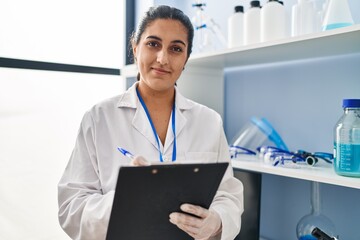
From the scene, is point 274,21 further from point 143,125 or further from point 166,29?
point 143,125

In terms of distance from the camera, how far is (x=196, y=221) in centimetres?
81

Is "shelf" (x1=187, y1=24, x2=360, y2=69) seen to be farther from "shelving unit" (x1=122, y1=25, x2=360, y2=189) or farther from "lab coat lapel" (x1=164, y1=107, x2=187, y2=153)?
"lab coat lapel" (x1=164, y1=107, x2=187, y2=153)

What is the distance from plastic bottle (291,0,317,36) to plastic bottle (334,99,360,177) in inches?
13.5

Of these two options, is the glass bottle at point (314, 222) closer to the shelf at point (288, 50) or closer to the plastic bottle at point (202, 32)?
Answer: the shelf at point (288, 50)

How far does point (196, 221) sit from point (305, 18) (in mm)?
859

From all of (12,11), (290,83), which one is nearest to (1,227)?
(12,11)

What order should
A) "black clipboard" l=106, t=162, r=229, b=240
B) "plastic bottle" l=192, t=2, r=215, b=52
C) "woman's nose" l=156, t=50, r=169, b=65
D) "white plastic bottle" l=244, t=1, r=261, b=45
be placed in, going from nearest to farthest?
"black clipboard" l=106, t=162, r=229, b=240 < "woman's nose" l=156, t=50, r=169, b=65 < "white plastic bottle" l=244, t=1, r=261, b=45 < "plastic bottle" l=192, t=2, r=215, b=52

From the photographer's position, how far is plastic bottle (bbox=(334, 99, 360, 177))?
0.98 m

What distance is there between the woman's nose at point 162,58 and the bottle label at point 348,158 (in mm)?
612

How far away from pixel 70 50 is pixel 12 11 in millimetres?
362

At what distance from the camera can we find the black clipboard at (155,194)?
0.68m

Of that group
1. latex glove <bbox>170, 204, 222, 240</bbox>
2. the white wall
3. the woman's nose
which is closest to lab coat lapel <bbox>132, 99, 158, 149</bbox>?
the woman's nose

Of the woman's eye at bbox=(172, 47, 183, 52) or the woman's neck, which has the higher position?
the woman's eye at bbox=(172, 47, 183, 52)

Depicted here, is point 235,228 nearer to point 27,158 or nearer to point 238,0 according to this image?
point 238,0
